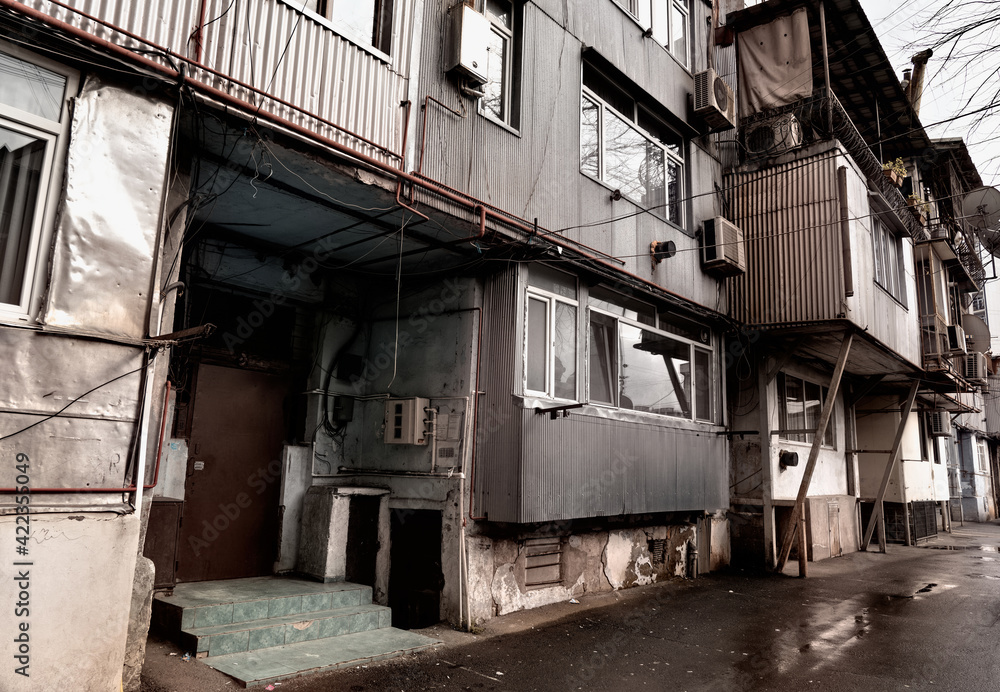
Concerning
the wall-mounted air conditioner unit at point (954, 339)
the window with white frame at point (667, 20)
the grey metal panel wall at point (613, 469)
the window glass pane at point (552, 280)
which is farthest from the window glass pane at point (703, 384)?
the wall-mounted air conditioner unit at point (954, 339)

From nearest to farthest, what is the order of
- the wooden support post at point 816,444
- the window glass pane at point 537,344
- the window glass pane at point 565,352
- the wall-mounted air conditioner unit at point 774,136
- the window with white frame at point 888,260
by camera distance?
1. the window glass pane at point 537,344
2. the window glass pane at point 565,352
3. the wooden support post at point 816,444
4. the wall-mounted air conditioner unit at point 774,136
5. the window with white frame at point 888,260

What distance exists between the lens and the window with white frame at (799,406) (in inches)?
548

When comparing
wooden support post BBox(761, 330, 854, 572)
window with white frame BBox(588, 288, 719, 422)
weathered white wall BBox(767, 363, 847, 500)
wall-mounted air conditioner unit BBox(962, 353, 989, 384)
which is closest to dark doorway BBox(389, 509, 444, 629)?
window with white frame BBox(588, 288, 719, 422)

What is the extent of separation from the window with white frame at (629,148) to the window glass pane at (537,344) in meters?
2.18

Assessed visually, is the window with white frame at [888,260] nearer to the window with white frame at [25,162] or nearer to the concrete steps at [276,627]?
the concrete steps at [276,627]

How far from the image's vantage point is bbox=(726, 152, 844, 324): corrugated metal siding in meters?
11.0

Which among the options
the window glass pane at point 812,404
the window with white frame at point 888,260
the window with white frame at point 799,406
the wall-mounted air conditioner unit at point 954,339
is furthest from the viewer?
the wall-mounted air conditioner unit at point 954,339

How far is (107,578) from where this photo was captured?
13.8 ft

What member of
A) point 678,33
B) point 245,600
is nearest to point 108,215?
point 245,600

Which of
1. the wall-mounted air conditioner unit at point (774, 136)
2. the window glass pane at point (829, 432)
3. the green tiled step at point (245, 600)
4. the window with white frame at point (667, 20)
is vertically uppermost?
the window with white frame at point (667, 20)

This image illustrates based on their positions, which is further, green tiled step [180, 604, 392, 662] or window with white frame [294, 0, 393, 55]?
window with white frame [294, 0, 393, 55]

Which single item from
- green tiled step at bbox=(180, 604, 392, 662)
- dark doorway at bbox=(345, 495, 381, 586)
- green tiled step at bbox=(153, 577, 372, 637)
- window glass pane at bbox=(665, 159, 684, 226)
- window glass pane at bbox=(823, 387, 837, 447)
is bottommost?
green tiled step at bbox=(180, 604, 392, 662)

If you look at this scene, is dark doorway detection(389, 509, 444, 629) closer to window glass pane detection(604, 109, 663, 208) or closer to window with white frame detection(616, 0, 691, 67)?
window glass pane detection(604, 109, 663, 208)

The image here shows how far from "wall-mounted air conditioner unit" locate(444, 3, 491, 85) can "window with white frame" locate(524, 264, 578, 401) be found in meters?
2.35
